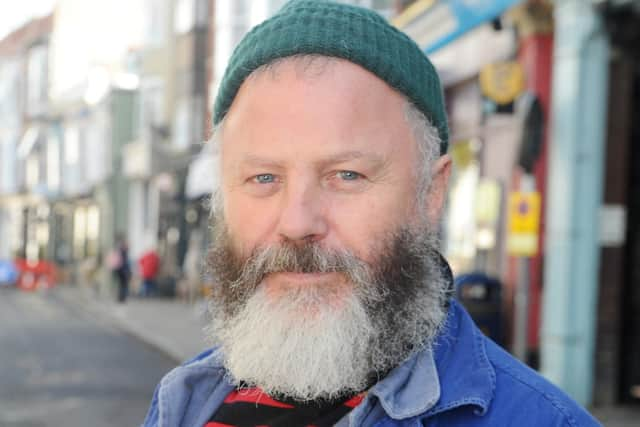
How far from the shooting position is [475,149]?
1079cm

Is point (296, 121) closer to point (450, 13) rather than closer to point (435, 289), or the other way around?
point (435, 289)

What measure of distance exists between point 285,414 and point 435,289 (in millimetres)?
410

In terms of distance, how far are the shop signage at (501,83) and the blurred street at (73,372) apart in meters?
4.78

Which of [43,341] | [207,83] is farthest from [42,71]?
[43,341]

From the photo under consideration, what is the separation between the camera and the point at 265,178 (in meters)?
1.72

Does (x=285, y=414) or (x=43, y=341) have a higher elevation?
(x=285, y=414)

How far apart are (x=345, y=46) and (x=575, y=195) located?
6.39m

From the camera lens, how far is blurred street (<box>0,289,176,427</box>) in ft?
25.7

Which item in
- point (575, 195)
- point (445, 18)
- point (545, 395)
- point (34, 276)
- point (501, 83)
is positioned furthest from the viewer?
point (34, 276)

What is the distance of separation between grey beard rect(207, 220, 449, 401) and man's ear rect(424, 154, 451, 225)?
7cm

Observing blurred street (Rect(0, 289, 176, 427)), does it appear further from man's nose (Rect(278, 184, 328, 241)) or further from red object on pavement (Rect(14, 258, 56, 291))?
red object on pavement (Rect(14, 258, 56, 291))

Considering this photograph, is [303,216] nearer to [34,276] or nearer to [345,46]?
[345,46]

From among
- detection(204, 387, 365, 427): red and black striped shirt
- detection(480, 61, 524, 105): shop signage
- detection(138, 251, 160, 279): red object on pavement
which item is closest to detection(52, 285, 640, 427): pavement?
detection(138, 251, 160, 279): red object on pavement

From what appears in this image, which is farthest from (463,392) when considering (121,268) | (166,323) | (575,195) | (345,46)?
(121,268)
